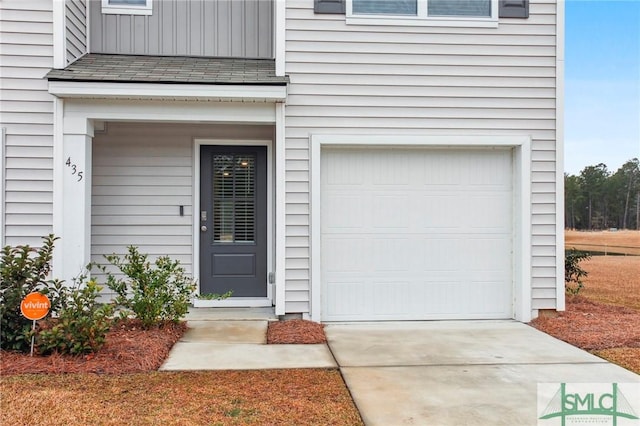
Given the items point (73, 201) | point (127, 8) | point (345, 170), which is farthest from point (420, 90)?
point (73, 201)

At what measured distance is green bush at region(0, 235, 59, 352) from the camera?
431 centimetres

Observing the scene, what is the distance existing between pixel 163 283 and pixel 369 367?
226 cm

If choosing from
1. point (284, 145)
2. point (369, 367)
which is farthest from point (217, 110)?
point (369, 367)

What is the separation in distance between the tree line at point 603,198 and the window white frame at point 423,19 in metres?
10.9

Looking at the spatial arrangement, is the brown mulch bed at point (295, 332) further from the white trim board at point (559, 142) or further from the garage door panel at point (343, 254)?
the white trim board at point (559, 142)

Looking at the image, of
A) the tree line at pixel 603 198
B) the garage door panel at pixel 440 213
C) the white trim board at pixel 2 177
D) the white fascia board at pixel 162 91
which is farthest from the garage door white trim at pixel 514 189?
the tree line at pixel 603 198

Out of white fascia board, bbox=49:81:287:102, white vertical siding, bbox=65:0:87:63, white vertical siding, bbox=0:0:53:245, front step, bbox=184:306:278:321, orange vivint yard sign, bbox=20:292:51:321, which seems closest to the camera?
orange vivint yard sign, bbox=20:292:51:321

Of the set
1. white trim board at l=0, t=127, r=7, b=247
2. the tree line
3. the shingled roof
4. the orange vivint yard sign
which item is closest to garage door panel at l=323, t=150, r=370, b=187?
the shingled roof

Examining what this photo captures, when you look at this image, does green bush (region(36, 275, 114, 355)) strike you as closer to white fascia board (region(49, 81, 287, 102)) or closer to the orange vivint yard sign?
the orange vivint yard sign

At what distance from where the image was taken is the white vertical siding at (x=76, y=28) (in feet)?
18.9

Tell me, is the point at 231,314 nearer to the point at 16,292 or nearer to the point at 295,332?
the point at 295,332

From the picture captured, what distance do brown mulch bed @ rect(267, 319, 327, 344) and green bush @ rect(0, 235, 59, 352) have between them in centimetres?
203

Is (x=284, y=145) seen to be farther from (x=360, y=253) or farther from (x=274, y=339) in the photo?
(x=274, y=339)

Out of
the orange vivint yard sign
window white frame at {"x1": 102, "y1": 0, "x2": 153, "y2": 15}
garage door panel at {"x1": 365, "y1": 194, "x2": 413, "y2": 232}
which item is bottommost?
the orange vivint yard sign
